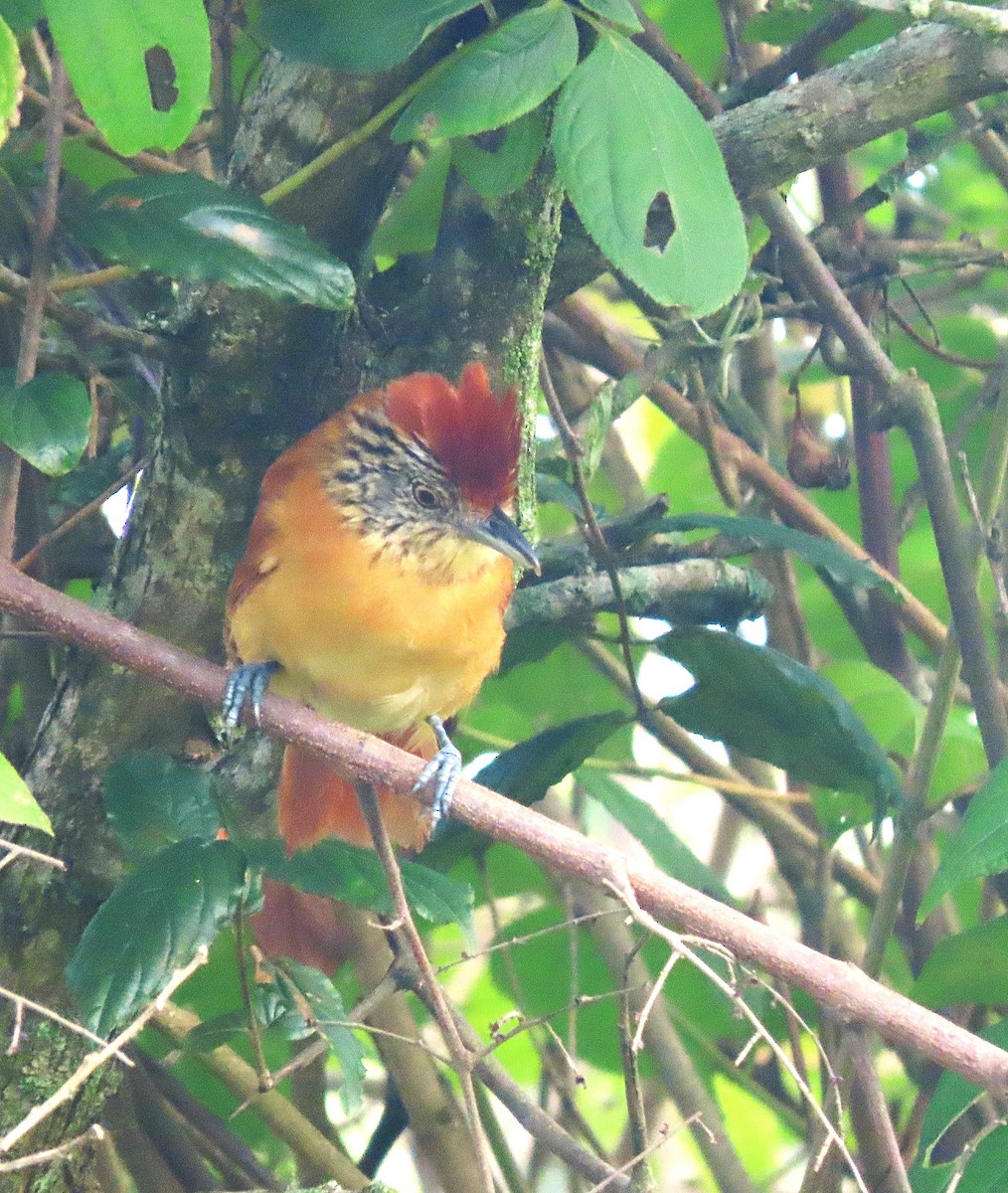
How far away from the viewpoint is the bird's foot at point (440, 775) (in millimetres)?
1587

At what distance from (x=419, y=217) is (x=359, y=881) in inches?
40.6

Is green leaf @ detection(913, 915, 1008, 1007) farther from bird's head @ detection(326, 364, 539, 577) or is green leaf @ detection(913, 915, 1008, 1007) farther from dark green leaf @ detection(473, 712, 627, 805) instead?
bird's head @ detection(326, 364, 539, 577)

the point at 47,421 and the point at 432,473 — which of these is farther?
the point at 432,473

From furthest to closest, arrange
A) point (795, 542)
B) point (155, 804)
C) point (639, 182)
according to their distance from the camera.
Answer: point (795, 542), point (155, 804), point (639, 182)

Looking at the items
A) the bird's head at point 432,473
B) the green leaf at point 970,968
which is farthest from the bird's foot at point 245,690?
the green leaf at point 970,968

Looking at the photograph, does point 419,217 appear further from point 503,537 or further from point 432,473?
point 503,537

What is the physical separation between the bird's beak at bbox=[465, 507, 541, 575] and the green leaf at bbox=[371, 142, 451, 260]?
1.40 feet

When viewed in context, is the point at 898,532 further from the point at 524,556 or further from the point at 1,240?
the point at 1,240

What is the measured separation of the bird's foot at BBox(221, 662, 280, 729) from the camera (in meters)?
1.67

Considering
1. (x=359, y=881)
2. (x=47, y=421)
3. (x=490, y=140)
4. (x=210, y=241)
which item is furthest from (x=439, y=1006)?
(x=490, y=140)

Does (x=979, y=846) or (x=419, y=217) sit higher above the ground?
(x=419, y=217)

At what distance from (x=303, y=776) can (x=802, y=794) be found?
1.00 metres

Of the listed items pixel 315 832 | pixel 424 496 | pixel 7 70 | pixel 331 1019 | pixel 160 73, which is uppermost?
pixel 160 73

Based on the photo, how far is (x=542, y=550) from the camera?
2574 mm
